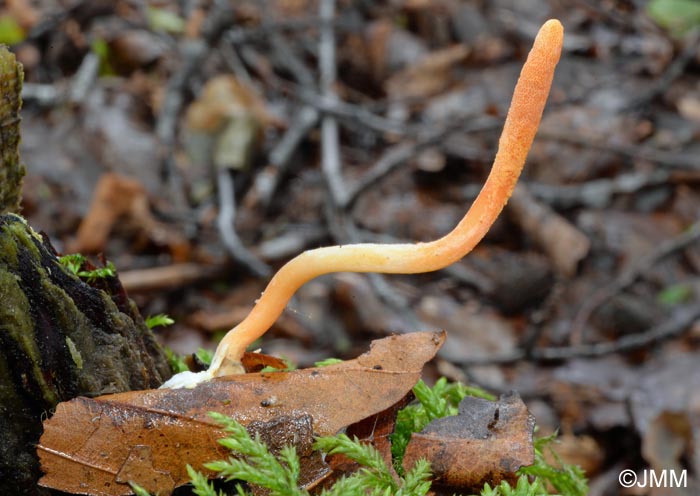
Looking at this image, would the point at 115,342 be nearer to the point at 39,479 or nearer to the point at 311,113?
the point at 39,479

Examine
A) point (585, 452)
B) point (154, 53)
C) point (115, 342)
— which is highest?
point (154, 53)

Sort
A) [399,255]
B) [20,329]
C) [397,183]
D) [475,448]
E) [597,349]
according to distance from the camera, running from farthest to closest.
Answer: [397,183], [597,349], [399,255], [475,448], [20,329]

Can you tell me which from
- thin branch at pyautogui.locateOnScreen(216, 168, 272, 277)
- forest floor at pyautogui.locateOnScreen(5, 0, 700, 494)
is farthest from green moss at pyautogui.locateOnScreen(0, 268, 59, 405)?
thin branch at pyautogui.locateOnScreen(216, 168, 272, 277)

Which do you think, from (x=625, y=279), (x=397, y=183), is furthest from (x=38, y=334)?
(x=397, y=183)

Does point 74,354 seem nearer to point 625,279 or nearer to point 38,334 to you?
point 38,334

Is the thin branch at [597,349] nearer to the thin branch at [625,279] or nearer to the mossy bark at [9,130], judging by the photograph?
the thin branch at [625,279]

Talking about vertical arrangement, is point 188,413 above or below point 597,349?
above

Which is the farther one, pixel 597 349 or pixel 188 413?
pixel 597 349

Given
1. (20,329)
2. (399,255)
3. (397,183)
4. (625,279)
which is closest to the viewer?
(20,329)

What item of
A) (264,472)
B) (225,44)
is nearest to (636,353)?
(264,472)
